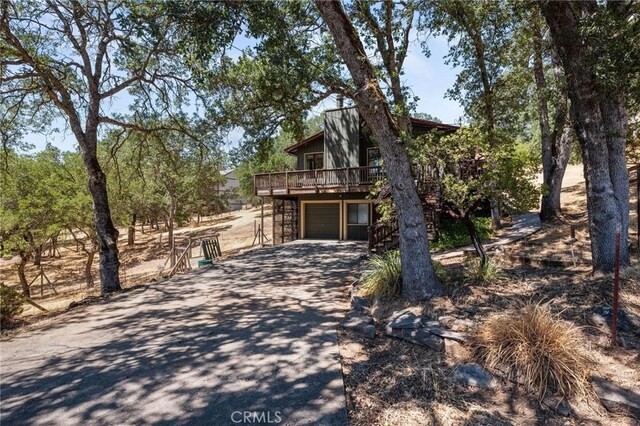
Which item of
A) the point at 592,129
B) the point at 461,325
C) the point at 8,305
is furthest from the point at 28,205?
the point at 592,129

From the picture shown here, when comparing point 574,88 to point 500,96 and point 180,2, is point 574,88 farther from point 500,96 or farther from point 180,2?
point 500,96

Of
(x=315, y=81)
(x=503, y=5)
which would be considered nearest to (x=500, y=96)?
(x=503, y=5)

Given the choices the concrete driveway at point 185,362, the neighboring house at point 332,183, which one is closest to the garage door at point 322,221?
the neighboring house at point 332,183

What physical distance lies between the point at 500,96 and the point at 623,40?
7497 millimetres

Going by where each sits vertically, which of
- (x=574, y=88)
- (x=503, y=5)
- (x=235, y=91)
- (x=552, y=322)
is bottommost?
(x=552, y=322)

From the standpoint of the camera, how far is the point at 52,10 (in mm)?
7168

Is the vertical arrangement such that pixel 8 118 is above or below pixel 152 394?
above

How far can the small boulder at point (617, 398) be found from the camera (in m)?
2.58

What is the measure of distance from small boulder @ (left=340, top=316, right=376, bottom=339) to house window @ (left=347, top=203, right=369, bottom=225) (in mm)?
10703

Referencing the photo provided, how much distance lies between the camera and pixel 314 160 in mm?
16734

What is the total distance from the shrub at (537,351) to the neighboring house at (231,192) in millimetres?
31217

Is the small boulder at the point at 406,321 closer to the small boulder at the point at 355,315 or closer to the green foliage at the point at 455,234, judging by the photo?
the small boulder at the point at 355,315

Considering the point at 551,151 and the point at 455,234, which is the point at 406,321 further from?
the point at 551,151

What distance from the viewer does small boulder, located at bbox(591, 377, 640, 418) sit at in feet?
8.48
